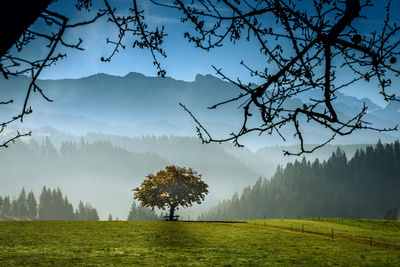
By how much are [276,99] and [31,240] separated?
29.3 metres

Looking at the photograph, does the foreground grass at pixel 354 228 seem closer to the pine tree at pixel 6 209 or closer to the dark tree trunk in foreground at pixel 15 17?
the dark tree trunk in foreground at pixel 15 17

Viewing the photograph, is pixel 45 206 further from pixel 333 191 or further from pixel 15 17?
pixel 15 17

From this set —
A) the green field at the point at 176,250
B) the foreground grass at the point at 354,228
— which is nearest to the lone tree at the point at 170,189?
the foreground grass at the point at 354,228

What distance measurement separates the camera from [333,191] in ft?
572

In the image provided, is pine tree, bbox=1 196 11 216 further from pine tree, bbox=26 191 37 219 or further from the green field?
the green field

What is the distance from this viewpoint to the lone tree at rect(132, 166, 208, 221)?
5316 centimetres

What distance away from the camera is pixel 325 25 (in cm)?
316

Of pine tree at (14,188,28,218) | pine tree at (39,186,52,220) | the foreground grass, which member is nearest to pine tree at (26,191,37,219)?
pine tree at (14,188,28,218)

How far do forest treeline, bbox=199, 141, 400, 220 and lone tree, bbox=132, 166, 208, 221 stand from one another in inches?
5113

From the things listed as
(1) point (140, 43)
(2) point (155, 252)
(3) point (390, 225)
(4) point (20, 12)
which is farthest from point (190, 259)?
(3) point (390, 225)

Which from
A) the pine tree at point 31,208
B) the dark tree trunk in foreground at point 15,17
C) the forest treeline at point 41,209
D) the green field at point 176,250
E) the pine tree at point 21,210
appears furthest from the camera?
the pine tree at point 31,208

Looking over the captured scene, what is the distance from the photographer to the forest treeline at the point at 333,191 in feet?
531

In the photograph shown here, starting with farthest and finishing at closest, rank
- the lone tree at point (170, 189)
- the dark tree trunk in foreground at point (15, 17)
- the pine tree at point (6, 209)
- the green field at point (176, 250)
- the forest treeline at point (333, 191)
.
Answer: the pine tree at point (6, 209) → the forest treeline at point (333, 191) → the lone tree at point (170, 189) → the green field at point (176, 250) → the dark tree trunk in foreground at point (15, 17)

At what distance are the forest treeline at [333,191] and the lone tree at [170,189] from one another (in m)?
130
